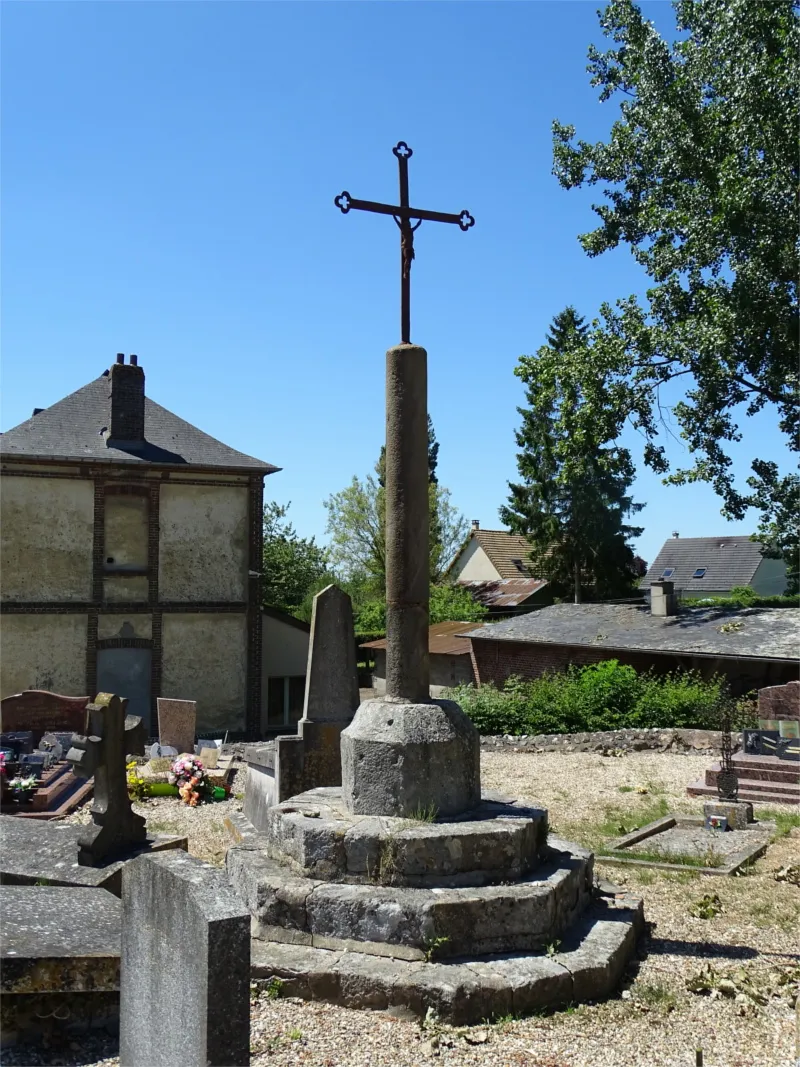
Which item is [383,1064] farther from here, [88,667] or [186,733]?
[88,667]

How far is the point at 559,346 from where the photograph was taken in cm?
4112

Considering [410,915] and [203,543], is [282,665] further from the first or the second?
[410,915]

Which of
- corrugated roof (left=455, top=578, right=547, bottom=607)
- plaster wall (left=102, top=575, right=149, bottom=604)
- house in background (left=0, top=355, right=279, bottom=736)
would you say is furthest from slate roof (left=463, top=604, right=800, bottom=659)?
corrugated roof (left=455, top=578, right=547, bottom=607)

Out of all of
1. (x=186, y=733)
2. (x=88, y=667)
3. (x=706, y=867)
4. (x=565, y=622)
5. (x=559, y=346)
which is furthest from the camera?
(x=559, y=346)

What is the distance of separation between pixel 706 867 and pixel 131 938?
21.0ft

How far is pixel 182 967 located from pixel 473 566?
4716 cm

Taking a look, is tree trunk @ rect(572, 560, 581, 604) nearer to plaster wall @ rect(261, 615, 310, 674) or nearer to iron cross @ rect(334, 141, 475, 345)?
plaster wall @ rect(261, 615, 310, 674)

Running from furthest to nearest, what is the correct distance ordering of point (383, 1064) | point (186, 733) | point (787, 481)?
point (787, 481)
point (186, 733)
point (383, 1064)

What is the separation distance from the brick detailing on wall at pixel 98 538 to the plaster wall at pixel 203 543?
1.47 meters

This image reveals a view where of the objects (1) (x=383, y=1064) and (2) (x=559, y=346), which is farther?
(2) (x=559, y=346)

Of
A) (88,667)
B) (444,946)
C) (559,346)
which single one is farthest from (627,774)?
(559,346)

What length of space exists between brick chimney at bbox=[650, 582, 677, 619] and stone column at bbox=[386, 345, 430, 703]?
18594 mm

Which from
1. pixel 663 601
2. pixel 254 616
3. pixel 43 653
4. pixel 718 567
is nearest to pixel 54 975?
pixel 43 653

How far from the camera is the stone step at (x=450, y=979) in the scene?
495 cm
